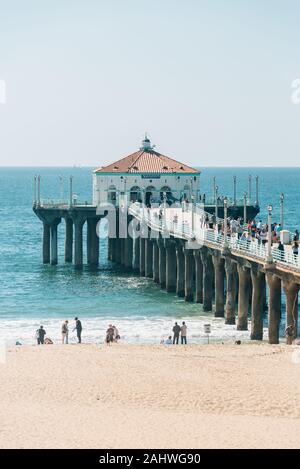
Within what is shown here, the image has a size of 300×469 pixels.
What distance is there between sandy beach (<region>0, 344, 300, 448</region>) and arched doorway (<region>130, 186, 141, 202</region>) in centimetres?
3503

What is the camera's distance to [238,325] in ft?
136

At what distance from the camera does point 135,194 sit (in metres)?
68.8

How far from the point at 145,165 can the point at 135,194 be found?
2.07 meters

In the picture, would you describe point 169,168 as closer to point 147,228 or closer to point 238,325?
point 147,228

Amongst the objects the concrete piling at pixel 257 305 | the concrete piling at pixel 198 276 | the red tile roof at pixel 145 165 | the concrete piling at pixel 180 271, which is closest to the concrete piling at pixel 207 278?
the concrete piling at pixel 198 276

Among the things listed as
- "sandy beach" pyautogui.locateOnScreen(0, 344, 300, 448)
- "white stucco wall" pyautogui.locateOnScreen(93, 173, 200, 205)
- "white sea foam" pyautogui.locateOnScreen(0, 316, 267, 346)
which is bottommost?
"white sea foam" pyautogui.locateOnScreen(0, 316, 267, 346)

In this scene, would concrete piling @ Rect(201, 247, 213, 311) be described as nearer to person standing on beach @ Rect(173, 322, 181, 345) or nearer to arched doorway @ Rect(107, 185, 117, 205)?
person standing on beach @ Rect(173, 322, 181, 345)

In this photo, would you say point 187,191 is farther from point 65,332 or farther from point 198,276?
point 65,332

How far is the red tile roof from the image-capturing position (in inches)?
2709

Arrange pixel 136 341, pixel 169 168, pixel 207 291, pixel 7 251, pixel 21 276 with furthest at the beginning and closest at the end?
pixel 7 251, pixel 169 168, pixel 21 276, pixel 207 291, pixel 136 341

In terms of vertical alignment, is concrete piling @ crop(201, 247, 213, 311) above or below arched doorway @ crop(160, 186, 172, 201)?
below

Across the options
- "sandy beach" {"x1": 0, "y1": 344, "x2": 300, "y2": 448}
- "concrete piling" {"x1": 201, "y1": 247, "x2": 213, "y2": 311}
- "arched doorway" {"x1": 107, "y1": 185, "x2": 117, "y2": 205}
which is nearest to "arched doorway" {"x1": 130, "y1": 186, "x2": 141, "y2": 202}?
"arched doorway" {"x1": 107, "y1": 185, "x2": 117, "y2": 205}
